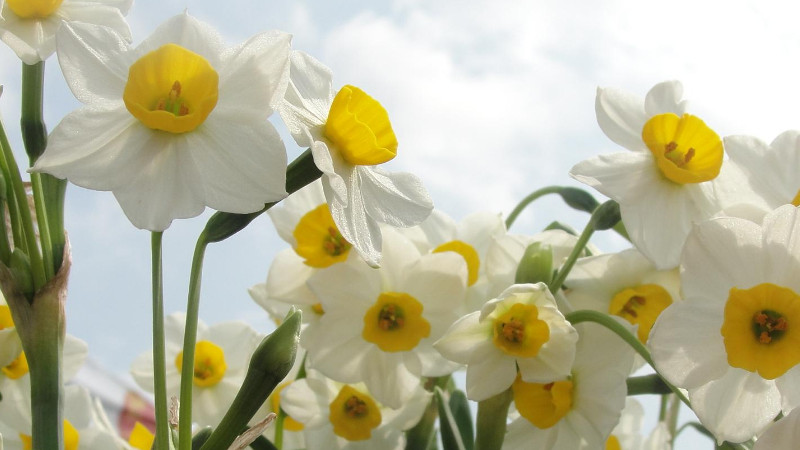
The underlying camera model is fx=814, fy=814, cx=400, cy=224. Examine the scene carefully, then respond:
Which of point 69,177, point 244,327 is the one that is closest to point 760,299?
point 69,177

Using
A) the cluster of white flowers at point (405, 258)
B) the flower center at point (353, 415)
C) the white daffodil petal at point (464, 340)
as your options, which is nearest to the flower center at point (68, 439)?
the cluster of white flowers at point (405, 258)

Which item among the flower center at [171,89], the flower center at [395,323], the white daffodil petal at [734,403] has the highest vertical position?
the flower center at [171,89]

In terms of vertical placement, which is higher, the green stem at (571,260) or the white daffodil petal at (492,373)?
the green stem at (571,260)

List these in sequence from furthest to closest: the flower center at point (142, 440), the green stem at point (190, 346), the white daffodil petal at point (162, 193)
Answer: the flower center at point (142, 440) < the green stem at point (190, 346) < the white daffodil petal at point (162, 193)

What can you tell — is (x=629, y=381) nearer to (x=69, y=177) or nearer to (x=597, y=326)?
(x=597, y=326)

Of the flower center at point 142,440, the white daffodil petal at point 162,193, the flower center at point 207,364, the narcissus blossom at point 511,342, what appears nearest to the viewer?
the white daffodil petal at point 162,193

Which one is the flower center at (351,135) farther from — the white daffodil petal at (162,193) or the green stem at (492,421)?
the green stem at (492,421)

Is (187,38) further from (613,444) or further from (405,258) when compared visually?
(613,444)

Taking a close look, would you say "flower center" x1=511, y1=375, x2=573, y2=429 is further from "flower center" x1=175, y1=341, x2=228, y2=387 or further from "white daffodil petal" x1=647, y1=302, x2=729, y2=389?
"flower center" x1=175, y1=341, x2=228, y2=387
